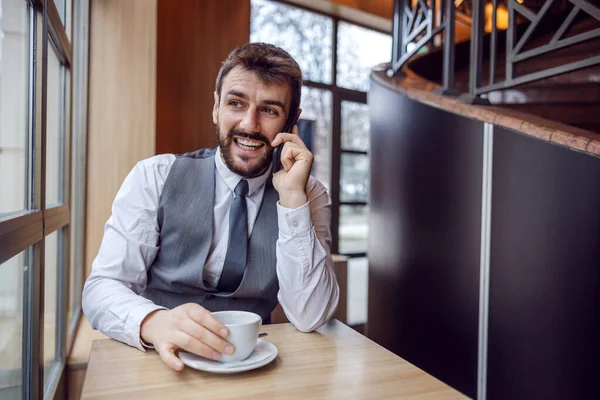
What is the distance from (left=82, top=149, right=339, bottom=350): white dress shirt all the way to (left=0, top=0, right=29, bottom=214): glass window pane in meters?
0.27

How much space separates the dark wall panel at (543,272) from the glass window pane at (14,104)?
1818 millimetres

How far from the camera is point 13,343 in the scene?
1315 mm

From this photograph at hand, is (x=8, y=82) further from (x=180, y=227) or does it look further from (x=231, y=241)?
(x=231, y=241)

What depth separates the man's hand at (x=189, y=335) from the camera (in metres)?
0.85

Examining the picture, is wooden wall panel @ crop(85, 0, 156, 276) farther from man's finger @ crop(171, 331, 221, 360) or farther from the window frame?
the window frame

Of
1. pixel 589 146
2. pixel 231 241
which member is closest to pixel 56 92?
pixel 231 241

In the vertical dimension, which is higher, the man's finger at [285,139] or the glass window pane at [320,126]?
the glass window pane at [320,126]

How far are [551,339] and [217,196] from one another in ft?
4.69

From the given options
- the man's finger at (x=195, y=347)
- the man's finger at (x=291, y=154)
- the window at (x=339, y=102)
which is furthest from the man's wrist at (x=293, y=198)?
the window at (x=339, y=102)

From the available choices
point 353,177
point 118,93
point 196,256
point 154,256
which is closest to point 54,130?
point 118,93

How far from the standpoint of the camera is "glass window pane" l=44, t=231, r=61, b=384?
1.86 metres

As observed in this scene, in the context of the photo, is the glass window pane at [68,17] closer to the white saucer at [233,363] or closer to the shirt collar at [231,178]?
the shirt collar at [231,178]

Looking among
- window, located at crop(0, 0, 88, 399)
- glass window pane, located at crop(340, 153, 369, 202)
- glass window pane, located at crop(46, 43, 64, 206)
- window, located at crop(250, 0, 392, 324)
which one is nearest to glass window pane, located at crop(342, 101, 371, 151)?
window, located at crop(250, 0, 392, 324)

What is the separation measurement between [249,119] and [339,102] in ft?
10.6
